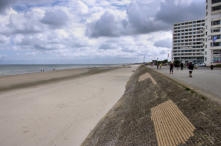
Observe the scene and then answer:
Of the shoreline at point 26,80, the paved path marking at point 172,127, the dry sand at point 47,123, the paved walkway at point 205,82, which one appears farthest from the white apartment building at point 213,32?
the dry sand at point 47,123

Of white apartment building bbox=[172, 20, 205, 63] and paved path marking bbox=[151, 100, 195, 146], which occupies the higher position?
white apartment building bbox=[172, 20, 205, 63]

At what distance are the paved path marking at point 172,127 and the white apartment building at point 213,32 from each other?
58.4m

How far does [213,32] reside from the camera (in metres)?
53.6

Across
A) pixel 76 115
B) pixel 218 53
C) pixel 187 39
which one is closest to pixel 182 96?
pixel 76 115

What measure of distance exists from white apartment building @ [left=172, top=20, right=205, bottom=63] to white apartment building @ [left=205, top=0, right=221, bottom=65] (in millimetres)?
40070

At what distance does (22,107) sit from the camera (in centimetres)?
967

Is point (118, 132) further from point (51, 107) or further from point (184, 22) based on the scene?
point (184, 22)

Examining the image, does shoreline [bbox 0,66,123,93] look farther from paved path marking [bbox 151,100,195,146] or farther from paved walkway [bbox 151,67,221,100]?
paved walkway [bbox 151,67,221,100]

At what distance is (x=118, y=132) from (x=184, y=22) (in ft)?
379

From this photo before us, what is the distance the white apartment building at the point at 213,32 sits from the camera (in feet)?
170

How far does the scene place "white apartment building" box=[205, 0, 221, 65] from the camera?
51.9m

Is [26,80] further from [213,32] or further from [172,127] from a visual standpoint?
[213,32]

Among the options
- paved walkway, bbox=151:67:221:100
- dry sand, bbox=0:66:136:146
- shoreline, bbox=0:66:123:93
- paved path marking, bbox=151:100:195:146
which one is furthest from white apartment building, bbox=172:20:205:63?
paved path marking, bbox=151:100:195:146

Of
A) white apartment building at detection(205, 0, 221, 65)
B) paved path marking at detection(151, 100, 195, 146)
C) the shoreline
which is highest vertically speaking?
white apartment building at detection(205, 0, 221, 65)
